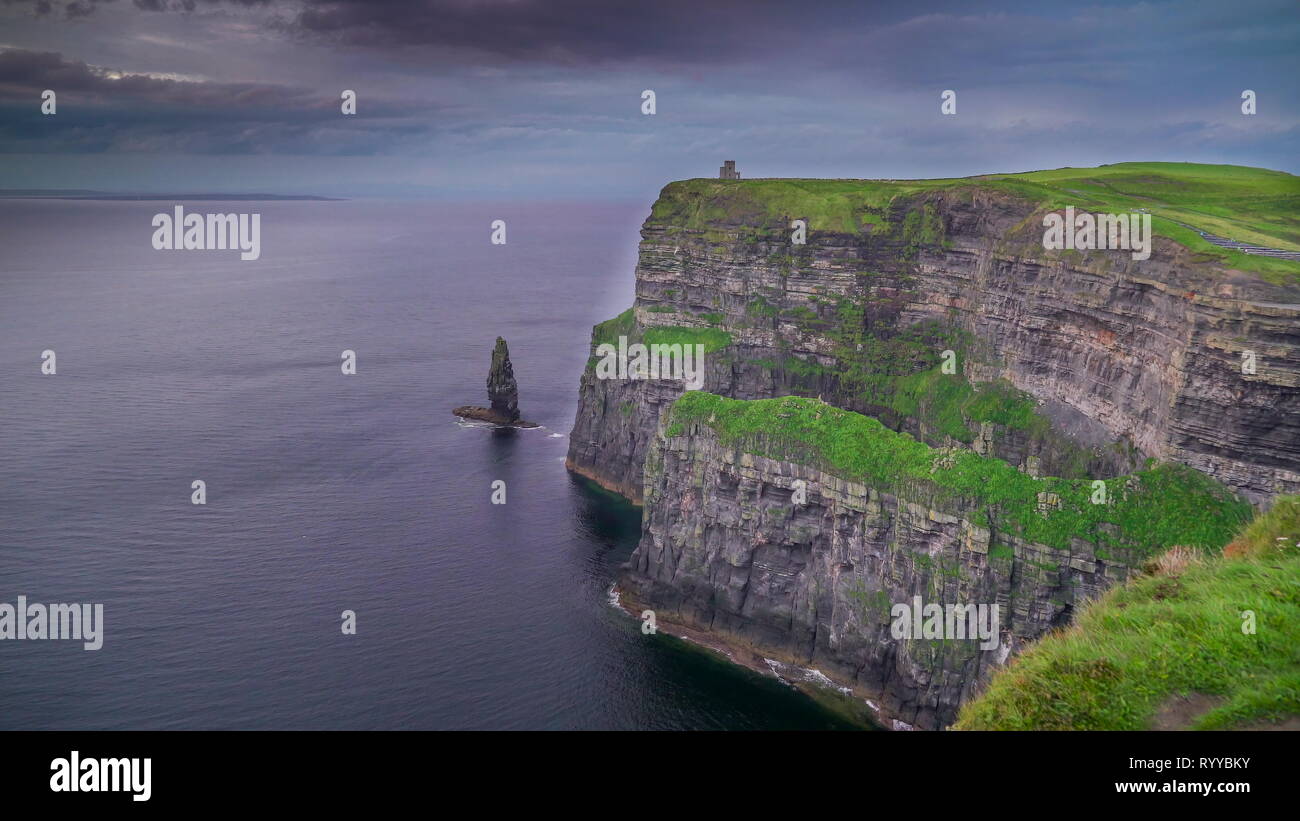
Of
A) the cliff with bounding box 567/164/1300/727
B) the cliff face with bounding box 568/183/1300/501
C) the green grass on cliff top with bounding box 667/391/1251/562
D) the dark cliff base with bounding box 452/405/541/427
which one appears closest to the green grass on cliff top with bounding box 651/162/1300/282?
A: the cliff with bounding box 567/164/1300/727

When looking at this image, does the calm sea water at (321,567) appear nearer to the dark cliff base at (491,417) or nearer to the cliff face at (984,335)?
the dark cliff base at (491,417)

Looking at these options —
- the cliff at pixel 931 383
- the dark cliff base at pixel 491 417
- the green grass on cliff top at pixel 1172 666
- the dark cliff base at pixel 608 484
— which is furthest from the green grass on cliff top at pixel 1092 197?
the green grass on cliff top at pixel 1172 666

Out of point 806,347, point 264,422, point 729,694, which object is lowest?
point 729,694

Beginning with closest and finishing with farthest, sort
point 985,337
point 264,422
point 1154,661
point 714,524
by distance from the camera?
point 1154,661 → point 714,524 → point 985,337 → point 264,422

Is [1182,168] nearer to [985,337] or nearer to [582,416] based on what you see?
[985,337]
